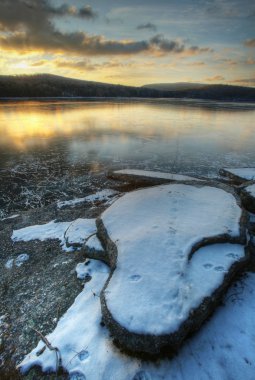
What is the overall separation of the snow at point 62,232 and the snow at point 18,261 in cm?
63

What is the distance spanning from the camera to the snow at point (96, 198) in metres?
7.80

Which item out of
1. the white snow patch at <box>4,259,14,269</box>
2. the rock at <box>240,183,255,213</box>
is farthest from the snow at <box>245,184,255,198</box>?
the white snow patch at <box>4,259,14,269</box>

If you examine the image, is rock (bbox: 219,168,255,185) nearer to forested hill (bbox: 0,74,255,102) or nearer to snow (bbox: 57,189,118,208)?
snow (bbox: 57,189,118,208)

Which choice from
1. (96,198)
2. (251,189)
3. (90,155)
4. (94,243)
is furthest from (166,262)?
→ (90,155)

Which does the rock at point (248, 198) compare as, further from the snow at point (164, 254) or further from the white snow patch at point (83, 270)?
the white snow patch at point (83, 270)

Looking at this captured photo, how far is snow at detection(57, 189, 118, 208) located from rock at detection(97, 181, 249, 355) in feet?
8.04

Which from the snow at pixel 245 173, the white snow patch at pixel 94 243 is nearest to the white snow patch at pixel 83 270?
the white snow patch at pixel 94 243

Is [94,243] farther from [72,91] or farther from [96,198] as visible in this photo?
[72,91]

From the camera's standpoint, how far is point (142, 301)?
3.08 m

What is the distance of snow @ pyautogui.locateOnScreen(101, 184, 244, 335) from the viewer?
2.98m

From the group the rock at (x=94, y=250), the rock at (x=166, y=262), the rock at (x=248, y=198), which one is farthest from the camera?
the rock at (x=248, y=198)

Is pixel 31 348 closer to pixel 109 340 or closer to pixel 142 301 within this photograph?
pixel 109 340

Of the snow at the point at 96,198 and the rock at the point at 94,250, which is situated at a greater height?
the rock at the point at 94,250

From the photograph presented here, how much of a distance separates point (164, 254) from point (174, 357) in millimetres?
1365
